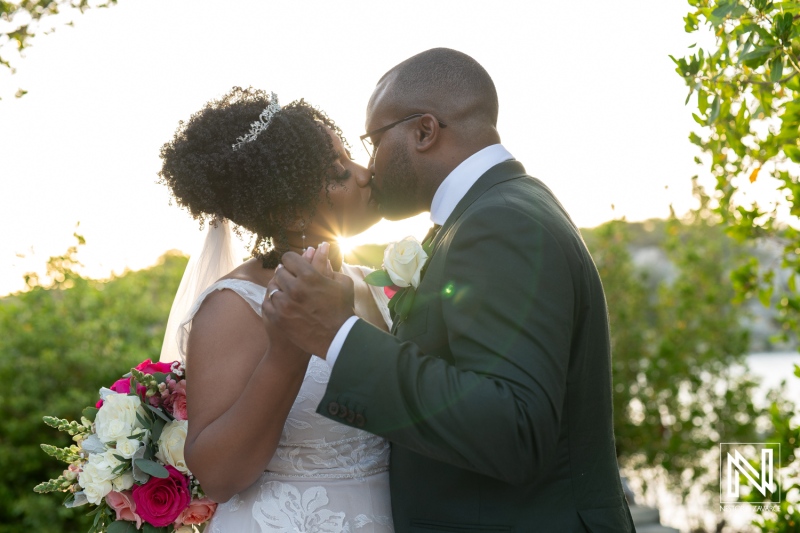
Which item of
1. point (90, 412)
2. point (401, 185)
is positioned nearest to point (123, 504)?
point (90, 412)

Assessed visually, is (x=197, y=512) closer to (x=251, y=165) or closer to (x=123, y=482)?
(x=123, y=482)

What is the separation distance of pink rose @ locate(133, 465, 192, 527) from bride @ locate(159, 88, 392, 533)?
16cm

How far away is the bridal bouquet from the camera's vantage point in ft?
10.1

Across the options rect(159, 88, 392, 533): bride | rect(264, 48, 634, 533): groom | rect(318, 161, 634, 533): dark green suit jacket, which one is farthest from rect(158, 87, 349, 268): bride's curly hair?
rect(318, 161, 634, 533): dark green suit jacket

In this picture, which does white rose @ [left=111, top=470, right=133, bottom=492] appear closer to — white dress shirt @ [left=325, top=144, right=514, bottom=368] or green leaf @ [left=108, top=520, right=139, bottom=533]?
green leaf @ [left=108, top=520, right=139, bottom=533]

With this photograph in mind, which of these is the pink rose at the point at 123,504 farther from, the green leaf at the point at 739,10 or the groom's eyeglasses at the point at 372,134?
the green leaf at the point at 739,10

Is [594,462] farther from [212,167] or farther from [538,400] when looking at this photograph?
[212,167]

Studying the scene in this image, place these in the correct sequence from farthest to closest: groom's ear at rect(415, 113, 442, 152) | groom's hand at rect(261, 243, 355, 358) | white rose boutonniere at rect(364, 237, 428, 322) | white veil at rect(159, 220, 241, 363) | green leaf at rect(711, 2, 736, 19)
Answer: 1. white veil at rect(159, 220, 241, 363)
2. groom's ear at rect(415, 113, 442, 152)
3. green leaf at rect(711, 2, 736, 19)
4. white rose boutonniere at rect(364, 237, 428, 322)
5. groom's hand at rect(261, 243, 355, 358)

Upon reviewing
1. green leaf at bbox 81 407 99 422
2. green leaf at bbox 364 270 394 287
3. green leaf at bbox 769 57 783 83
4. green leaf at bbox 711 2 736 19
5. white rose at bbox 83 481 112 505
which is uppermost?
green leaf at bbox 711 2 736 19

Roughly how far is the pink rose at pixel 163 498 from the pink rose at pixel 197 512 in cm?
3

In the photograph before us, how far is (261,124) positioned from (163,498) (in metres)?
1.56

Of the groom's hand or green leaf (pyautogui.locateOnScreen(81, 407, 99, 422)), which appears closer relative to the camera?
the groom's hand

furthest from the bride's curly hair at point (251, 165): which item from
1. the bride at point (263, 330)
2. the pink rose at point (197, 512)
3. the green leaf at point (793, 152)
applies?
the green leaf at point (793, 152)

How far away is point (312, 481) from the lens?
3023mm
